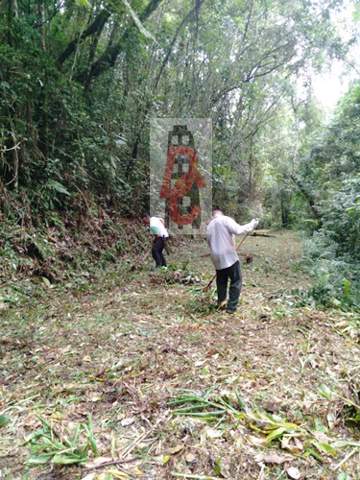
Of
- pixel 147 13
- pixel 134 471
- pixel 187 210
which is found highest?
pixel 147 13

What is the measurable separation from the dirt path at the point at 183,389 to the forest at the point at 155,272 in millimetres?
14

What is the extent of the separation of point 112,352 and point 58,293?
248 centimetres

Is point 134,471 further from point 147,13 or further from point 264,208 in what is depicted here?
point 264,208

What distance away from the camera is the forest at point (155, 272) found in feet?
6.73

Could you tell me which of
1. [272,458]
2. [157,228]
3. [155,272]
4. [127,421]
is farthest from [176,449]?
[157,228]

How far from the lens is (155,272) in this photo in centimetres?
667

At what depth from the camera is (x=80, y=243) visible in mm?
6965

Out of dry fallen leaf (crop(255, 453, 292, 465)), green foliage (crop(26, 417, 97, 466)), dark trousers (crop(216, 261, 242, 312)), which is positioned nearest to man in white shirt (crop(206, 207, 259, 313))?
dark trousers (crop(216, 261, 242, 312))

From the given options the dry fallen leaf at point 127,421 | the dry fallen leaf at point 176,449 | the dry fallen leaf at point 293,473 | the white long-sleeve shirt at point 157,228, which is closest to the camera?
the dry fallen leaf at point 293,473

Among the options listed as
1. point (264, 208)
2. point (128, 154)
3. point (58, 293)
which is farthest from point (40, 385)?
point (264, 208)

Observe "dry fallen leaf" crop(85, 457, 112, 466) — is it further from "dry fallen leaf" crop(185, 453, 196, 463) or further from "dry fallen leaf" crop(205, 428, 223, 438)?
"dry fallen leaf" crop(205, 428, 223, 438)

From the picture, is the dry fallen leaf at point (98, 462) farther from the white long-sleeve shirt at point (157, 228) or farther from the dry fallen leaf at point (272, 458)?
the white long-sleeve shirt at point (157, 228)

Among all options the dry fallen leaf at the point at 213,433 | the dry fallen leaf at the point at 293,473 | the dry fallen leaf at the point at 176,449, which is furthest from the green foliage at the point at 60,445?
the dry fallen leaf at the point at 293,473

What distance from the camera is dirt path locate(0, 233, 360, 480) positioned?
1.88m
